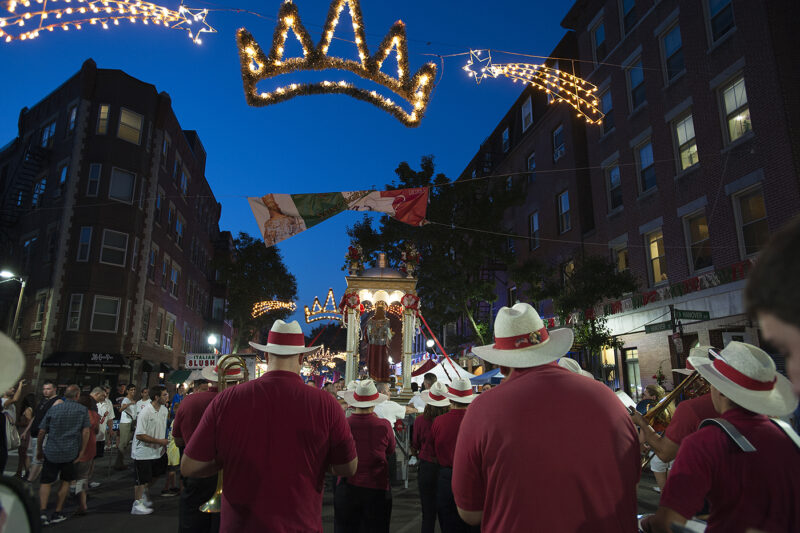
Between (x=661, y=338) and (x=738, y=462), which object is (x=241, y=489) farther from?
(x=661, y=338)

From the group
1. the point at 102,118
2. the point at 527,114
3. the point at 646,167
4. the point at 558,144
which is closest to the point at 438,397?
the point at 646,167

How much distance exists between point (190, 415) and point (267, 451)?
10.5 ft

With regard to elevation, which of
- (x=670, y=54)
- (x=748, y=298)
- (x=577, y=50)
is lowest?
(x=748, y=298)

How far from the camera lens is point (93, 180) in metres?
25.4

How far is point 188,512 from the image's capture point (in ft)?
18.6

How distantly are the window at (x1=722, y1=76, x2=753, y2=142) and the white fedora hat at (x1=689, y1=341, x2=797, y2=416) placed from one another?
1433cm

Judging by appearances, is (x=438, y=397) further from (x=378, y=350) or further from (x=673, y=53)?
(x=673, y=53)

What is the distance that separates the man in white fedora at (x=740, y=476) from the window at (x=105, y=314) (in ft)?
88.5

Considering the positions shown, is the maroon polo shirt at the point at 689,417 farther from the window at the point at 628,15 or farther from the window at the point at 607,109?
the window at the point at 628,15

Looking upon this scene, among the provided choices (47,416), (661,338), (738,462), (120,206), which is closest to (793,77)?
(661,338)

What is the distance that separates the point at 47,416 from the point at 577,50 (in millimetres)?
24731

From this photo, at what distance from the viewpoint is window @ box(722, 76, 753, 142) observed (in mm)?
14469

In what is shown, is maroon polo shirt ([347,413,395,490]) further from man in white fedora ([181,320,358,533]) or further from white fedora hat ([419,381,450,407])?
man in white fedora ([181,320,358,533])

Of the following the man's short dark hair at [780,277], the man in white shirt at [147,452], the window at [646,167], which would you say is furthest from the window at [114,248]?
the man's short dark hair at [780,277]
